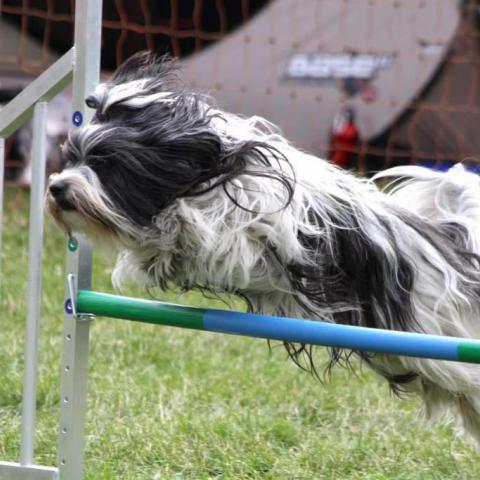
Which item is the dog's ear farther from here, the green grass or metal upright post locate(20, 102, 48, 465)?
the green grass

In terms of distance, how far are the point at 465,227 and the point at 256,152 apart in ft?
2.50

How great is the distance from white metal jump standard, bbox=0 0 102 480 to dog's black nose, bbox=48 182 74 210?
28 cm

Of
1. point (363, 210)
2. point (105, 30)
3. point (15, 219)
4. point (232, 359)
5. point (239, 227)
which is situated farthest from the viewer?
point (105, 30)

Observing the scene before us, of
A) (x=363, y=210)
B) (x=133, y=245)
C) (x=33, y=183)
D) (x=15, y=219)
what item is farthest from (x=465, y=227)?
(x=15, y=219)

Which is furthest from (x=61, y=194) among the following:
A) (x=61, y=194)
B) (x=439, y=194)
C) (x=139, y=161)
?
(x=439, y=194)

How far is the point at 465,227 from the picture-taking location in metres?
3.59

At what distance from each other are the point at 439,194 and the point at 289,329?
3.11ft

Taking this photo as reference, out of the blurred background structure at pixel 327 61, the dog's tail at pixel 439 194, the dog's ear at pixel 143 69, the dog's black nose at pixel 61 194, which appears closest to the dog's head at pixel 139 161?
the dog's black nose at pixel 61 194

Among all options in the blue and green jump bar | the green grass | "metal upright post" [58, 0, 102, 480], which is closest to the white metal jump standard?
"metal upright post" [58, 0, 102, 480]

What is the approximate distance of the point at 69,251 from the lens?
133 inches

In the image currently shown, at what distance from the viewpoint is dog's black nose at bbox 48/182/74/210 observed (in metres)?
3.07

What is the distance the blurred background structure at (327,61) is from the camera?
896 cm

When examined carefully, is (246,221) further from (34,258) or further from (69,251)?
(34,258)

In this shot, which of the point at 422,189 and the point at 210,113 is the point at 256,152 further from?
the point at 422,189
